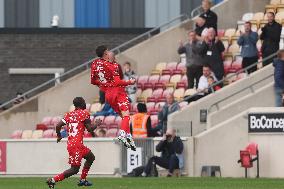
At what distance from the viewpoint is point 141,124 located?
3556 cm

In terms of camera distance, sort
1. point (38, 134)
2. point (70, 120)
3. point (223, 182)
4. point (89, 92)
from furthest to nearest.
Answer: point (89, 92)
point (38, 134)
point (223, 182)
point (70, 120)

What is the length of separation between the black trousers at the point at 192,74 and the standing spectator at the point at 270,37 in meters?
1.75

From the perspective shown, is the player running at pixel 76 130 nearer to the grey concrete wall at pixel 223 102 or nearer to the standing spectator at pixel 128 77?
the grey concrete wall at pixel 223 102

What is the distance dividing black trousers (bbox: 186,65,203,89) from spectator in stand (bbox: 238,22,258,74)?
118cm

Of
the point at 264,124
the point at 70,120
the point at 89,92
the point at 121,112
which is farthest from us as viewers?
the point at 89,92

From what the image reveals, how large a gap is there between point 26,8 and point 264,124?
43.4 ft

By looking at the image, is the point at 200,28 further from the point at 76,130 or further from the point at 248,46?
the point at 76,130

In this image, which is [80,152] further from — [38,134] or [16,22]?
[16,22]

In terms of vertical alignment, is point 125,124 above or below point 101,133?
below

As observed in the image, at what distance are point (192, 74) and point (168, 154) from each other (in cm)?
432

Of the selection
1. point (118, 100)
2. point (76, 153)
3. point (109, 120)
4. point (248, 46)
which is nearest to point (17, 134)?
point (109, 120)

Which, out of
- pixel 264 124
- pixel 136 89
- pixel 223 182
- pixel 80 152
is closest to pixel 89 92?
pixel 136 89

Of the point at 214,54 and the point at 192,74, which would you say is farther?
the point at 192,74

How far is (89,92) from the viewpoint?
41812 mm
